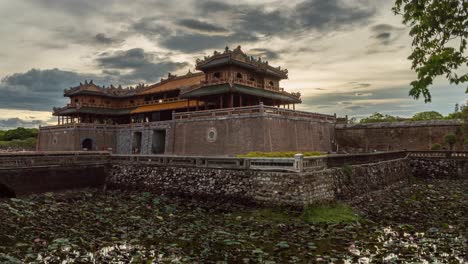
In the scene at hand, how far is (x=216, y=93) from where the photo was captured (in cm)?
3020

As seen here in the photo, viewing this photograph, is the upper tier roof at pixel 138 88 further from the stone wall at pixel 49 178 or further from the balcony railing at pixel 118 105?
the stone wall at pixel 49 178

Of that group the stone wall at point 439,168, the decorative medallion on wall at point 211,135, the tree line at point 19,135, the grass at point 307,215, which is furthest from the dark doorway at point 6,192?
the tree line at point 19,135

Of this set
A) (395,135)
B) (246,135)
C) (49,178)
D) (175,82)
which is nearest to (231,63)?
(246,135)

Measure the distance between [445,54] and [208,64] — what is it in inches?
993

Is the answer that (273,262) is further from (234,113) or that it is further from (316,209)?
(234,113)

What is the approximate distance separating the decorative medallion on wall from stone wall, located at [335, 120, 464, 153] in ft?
48.6

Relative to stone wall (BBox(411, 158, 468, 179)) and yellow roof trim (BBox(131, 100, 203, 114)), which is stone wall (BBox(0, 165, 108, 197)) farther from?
stone wall (BBox(411, 158, 468, 179))

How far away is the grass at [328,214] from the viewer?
44.2ft

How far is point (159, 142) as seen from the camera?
35.8 metres

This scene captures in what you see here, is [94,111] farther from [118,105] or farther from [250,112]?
[250,112]

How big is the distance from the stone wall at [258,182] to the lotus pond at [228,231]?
0.63 meters

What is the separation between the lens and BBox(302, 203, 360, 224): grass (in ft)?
44.2

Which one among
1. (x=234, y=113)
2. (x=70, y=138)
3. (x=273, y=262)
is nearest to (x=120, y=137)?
(x=70, y=138)

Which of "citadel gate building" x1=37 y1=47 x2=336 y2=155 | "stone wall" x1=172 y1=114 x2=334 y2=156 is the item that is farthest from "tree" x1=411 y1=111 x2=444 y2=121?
"stone wall" x1=172 y1=114 x2=334 y2=156
